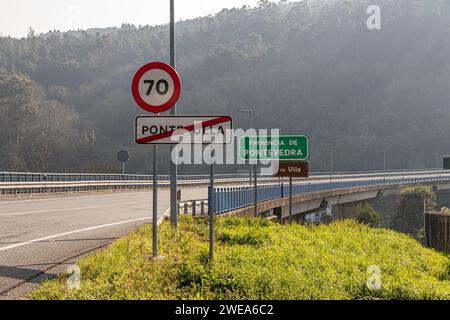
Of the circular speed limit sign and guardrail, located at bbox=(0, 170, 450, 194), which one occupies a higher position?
the circular speed limit sign

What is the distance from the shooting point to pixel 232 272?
23.8 ft

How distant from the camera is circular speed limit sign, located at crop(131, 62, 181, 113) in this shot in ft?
25.6

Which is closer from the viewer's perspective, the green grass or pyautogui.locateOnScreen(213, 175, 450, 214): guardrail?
the green grass

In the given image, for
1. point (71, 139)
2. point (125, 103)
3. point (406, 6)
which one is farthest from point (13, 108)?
point (406, 6)

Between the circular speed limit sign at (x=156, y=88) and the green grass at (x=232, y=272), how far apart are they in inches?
90.8

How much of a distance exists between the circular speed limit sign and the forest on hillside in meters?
93.4

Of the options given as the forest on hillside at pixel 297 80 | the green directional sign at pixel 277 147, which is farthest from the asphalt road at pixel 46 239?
the forest on hillside at pixel 297 80

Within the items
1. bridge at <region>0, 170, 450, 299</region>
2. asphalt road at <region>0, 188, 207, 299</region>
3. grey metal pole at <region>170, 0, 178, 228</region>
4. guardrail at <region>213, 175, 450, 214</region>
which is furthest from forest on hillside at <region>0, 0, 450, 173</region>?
grey metal pole at <region>170, 0, 178, 228</region>

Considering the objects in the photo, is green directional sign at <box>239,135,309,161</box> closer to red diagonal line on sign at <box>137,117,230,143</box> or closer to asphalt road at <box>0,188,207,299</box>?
asphalt road at <box>0,188,207,299</box>

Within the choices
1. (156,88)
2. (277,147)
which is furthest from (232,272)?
(277,147)

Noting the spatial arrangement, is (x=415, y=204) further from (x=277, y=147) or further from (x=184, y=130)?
(x=184, y=130)

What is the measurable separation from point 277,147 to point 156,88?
819 centimetres

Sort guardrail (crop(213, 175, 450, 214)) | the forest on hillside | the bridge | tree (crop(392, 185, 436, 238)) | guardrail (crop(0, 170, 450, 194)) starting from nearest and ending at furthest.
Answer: the bridge → guardrail (crop(213, 175, 450, 214)) → guardrail (crop(0, 170, 450, 194)) → tree (crop(392, 185, 436, 238)) → the forest on hillside

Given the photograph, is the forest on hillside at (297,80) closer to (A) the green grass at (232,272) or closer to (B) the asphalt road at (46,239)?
(B) the asphalt road at (46,239)
